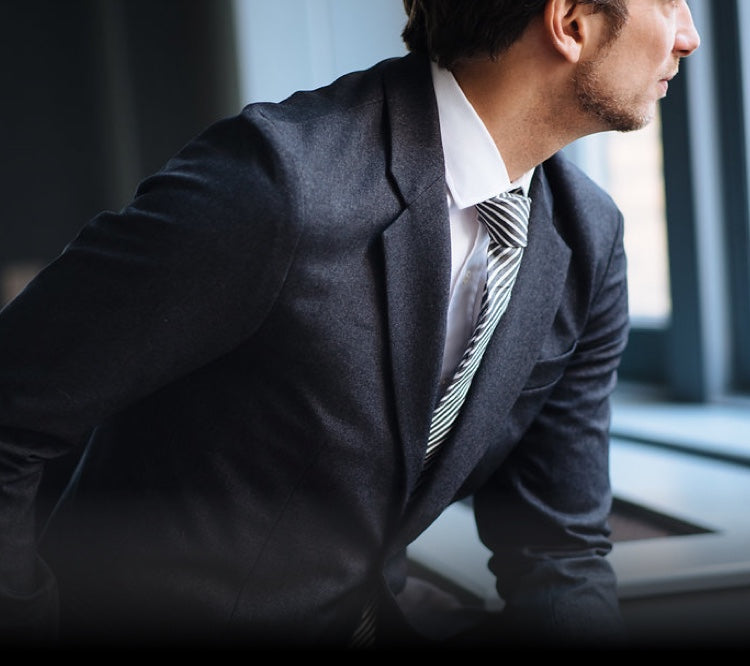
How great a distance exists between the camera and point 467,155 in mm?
1004

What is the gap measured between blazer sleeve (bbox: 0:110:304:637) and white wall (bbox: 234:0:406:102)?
1791 millimetres

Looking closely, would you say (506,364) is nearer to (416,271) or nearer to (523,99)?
(416,271)

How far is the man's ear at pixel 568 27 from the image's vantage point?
1.02 meters

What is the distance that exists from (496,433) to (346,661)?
29 centimetres

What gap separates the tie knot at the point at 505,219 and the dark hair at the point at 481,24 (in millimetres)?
150

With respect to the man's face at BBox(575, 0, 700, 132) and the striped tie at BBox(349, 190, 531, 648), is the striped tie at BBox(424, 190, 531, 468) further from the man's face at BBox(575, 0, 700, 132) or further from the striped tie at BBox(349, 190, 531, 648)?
the man's face at BBox(575, 0, 700, 132)

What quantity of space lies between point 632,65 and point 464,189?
222 mm

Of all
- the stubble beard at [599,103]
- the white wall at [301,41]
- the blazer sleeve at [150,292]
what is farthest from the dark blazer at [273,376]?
the white wall at [301,41]

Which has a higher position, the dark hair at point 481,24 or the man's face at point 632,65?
the dark hair at point 481,24

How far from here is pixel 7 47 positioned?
14.7 feet

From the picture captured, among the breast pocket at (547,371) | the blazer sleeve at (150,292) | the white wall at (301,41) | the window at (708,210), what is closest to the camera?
the blazer sleeve at (150,292)

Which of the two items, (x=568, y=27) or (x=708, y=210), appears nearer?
(x=568, y=27)

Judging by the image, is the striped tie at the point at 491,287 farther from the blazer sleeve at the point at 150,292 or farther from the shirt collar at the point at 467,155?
the blazer sleeve at the point at 150,292

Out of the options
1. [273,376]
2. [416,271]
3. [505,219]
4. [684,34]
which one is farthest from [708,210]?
[273,376]
